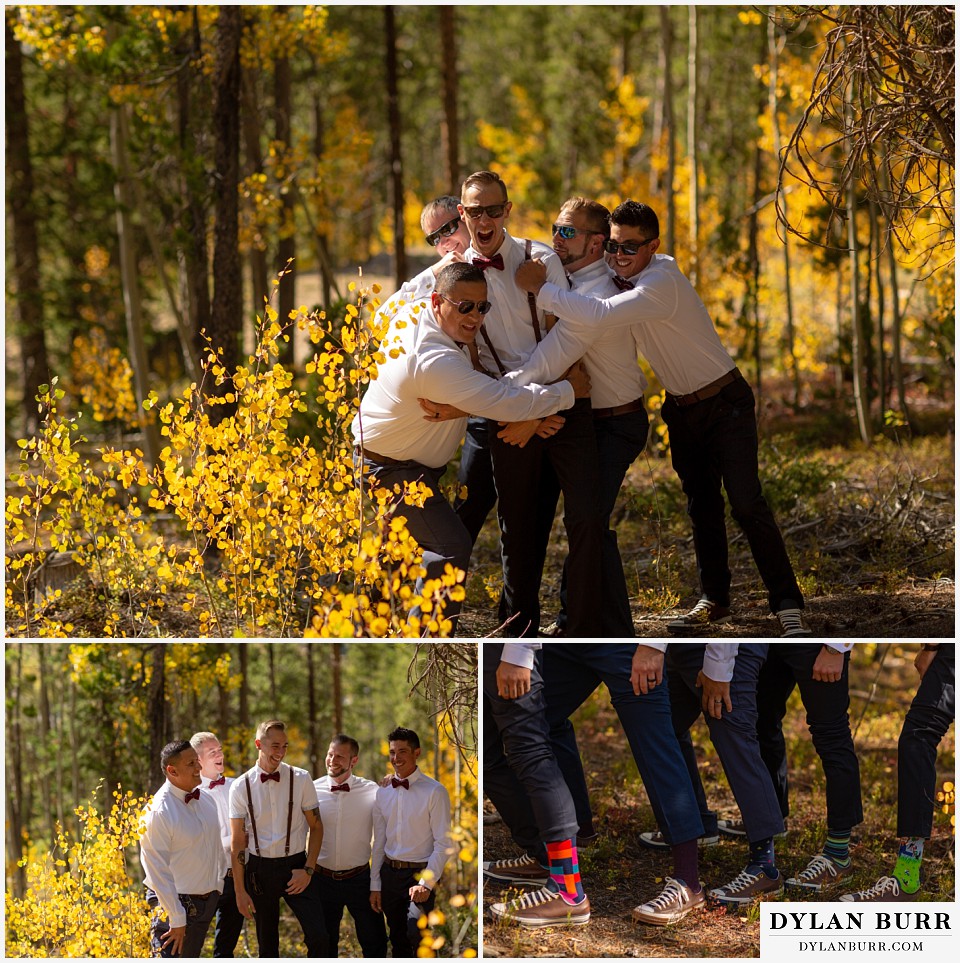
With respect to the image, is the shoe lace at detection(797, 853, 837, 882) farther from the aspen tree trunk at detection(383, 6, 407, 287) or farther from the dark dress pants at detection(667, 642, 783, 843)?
the aspen tree trunk at detection(383, 6, 407, 287)

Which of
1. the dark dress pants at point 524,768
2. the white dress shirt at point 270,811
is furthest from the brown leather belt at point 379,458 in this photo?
the white dress shirt at point 270,811

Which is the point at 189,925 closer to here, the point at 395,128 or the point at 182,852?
the point at 182,852

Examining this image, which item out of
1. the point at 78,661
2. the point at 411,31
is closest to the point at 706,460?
the point at 78,661

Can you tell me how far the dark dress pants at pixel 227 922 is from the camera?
4281 mm

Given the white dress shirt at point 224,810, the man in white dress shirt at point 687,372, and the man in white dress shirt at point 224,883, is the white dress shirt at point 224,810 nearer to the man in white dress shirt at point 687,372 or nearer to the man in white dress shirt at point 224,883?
the man in white dress shirt at point 224,883

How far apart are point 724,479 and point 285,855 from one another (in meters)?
2.37

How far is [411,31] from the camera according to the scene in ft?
71.7

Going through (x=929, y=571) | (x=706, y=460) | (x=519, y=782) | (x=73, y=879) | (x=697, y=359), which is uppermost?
(x=697, y=359)

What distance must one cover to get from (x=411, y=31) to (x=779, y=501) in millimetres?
18105

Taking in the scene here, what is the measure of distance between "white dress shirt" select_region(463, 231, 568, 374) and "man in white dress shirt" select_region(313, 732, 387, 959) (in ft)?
5.77

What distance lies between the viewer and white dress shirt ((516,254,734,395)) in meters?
4.32

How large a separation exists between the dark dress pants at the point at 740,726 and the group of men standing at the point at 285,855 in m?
0.99

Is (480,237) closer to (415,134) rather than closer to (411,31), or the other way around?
(411,31)

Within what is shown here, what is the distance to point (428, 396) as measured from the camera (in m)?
4.18
